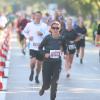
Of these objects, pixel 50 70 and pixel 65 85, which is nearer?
pixel 50 70

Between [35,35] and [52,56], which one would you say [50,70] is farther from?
[35,35]

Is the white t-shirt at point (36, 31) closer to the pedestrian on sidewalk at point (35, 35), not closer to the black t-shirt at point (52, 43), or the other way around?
the pedestrian on sidewalk at point (35, 35)

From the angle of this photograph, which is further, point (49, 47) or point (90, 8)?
point (90, 8)

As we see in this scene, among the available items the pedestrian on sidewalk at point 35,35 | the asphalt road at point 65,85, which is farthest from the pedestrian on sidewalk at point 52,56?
the pedestrian on sidewalk at point 35,35

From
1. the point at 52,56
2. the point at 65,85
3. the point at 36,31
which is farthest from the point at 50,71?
the point at 65,85

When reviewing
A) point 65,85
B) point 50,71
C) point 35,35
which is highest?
point 35,35

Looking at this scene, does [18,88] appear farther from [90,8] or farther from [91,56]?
[90,8]

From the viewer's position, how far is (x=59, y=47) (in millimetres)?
14180

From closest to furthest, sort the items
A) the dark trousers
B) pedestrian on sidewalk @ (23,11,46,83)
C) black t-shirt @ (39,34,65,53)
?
the dark trousers → black t-shirt @ (39,34,65,53) → pedestrian on sidewalk @ (23,11,46,83)

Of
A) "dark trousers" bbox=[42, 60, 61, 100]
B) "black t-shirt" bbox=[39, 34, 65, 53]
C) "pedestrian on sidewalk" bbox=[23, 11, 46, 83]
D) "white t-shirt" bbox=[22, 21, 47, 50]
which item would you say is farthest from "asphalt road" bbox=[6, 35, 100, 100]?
"black t-shirt" bbox=[39, 34, 65, 53]

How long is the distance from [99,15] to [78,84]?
178 ft

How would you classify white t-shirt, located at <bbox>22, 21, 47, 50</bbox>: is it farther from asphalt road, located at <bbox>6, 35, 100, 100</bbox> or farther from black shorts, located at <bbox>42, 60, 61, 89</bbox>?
black shorts, located at <bbox>42, 60, 61, 89</bbox>

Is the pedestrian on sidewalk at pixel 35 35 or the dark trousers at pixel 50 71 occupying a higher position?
the pedestrian on sidewalk at pixel 35 35

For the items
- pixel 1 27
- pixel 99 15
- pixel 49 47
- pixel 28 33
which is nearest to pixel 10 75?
pixel 28 33
